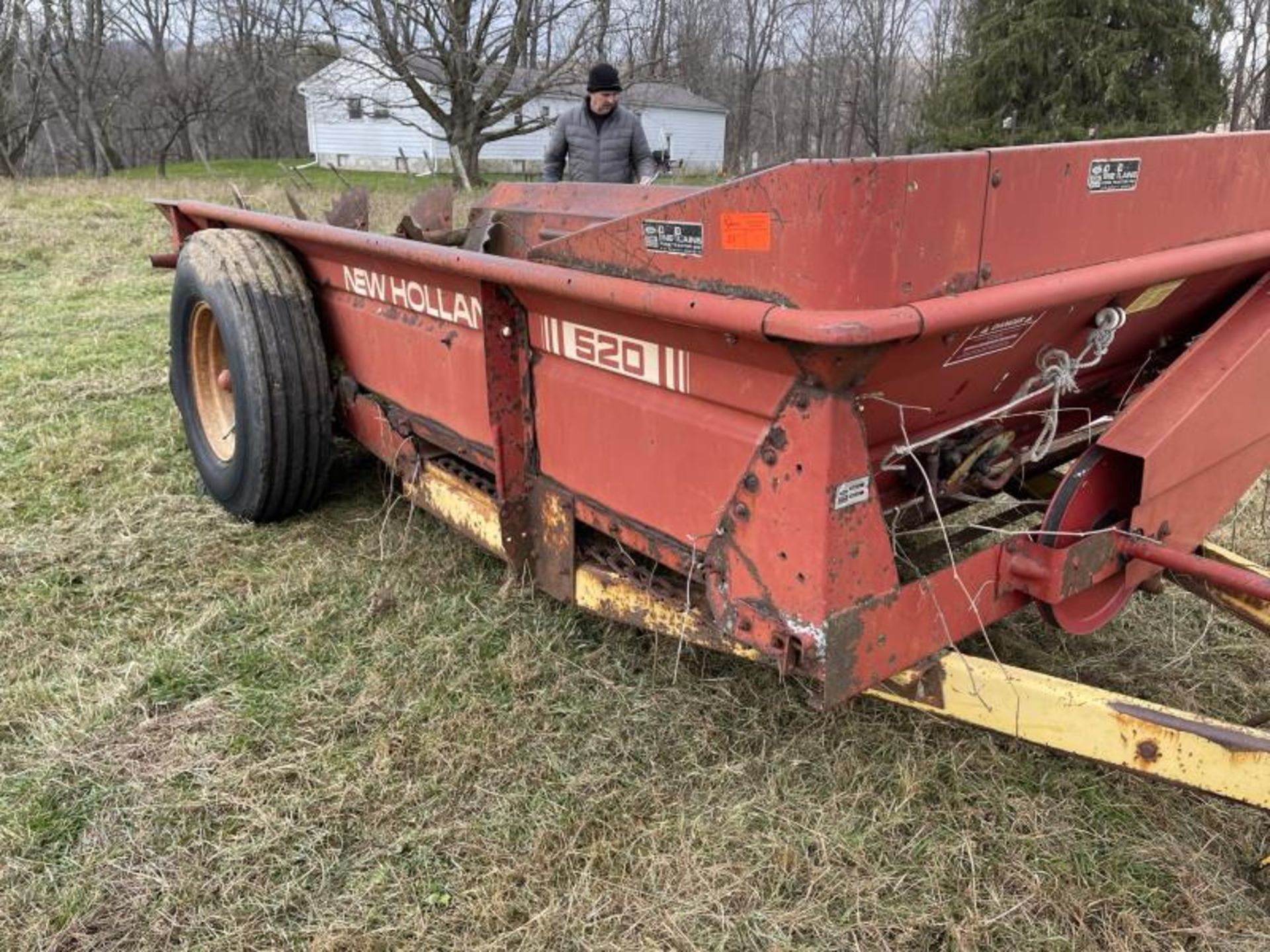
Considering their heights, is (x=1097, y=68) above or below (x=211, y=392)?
above

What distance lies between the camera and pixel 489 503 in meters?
2.82

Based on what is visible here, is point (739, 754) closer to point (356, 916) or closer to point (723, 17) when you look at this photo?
point (356, 916)

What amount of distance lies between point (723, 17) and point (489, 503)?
135ft

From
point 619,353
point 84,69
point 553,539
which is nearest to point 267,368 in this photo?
point 553,539

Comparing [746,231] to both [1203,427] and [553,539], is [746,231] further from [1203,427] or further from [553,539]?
[1203,427]

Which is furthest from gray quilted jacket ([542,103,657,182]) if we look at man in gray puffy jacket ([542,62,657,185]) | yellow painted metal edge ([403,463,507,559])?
yellow painted metal edge ([403,463,507,559])

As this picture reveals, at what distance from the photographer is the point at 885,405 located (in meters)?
1.94

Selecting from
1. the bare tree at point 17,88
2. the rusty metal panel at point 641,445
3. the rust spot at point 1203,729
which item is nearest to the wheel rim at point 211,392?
the rusty metal panel at point 641,445

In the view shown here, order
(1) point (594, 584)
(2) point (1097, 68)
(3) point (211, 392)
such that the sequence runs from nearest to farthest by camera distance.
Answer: (1) point (594, 584), (3) point (211, 392), (2) point (1097, 68)

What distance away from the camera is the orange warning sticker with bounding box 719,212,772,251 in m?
1.75

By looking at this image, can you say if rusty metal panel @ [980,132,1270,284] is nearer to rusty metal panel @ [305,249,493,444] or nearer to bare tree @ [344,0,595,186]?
rusty metal panel @ [305,249,493,444]

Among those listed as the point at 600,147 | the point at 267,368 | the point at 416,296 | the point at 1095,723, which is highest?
the point at 600,147

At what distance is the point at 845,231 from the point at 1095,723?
3.69 feet

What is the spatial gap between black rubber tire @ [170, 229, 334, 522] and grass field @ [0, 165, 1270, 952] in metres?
0.21
